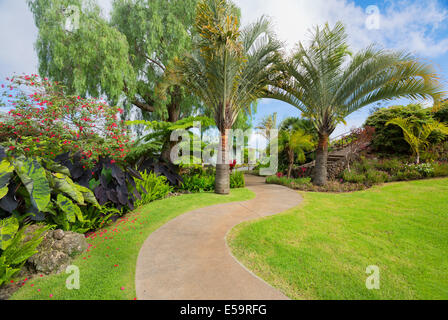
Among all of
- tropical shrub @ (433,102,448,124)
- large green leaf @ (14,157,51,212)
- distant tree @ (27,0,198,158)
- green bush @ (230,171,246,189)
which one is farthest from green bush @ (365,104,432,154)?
large green leaf @ (14,157,51,212)

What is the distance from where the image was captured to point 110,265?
2744 mm

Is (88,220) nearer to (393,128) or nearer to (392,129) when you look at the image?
(392,129)

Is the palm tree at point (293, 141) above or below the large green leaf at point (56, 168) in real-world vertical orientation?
above

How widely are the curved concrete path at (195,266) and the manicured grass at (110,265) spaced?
158 mm

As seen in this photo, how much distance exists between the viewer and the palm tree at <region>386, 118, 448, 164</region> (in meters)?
8.52

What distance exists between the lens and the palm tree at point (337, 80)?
675cm

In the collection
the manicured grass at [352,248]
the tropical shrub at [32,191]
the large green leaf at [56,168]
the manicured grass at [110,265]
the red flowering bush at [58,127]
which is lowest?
the manicured grass at [110,265]

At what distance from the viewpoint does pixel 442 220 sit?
4145 millimetres

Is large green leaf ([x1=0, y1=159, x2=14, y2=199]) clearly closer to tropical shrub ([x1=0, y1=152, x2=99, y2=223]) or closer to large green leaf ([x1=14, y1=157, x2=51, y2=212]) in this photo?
tropical shrub ([x1=0, y1=152, x2=99, y2=223])

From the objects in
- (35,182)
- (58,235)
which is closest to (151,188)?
(58,235)

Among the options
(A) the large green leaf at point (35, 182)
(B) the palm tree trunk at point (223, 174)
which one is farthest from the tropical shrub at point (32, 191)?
(B) the palm tree trunk at point (223, 174)

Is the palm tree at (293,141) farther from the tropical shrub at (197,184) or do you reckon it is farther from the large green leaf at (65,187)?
the large green leaf at (65,187)
